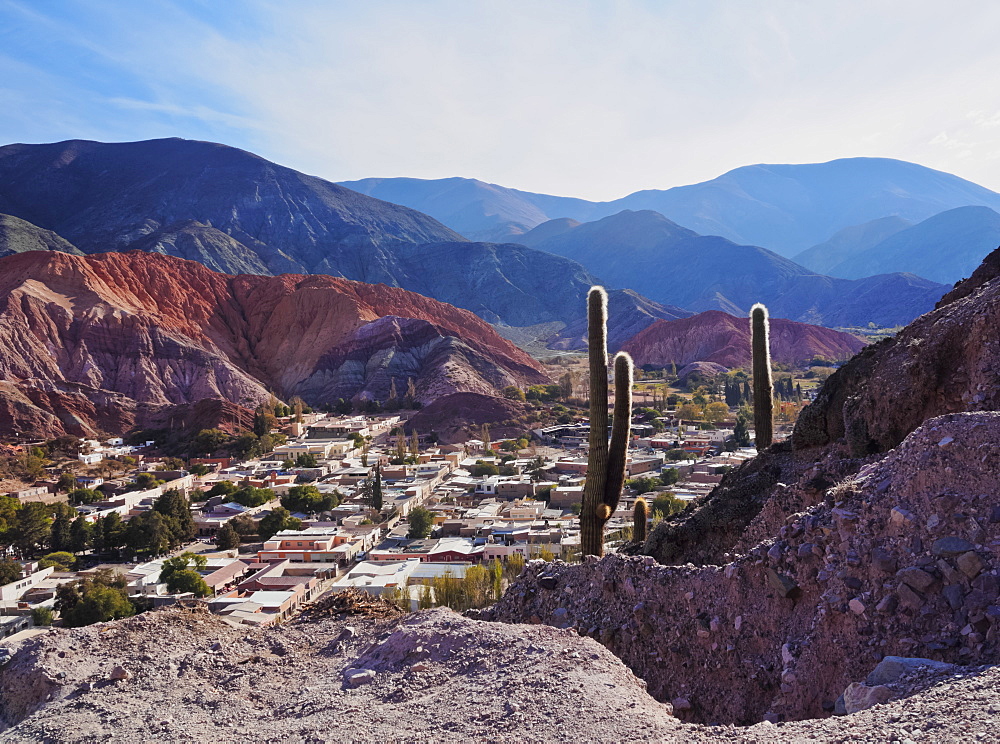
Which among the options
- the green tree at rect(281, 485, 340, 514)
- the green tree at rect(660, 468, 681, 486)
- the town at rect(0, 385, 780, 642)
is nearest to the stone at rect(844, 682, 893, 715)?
the town at rect(0, 385, 780, 642)

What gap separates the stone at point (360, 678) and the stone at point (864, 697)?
2.96 metres

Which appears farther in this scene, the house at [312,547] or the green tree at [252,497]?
the green tree at [252,497]

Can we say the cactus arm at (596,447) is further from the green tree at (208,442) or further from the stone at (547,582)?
the green tree at (208,442)

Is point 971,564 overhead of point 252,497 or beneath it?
overhead

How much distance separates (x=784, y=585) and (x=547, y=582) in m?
2.50

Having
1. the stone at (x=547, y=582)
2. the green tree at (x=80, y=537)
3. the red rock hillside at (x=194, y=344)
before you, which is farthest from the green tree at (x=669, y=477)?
the red rock hillside at (x=194, y=344)

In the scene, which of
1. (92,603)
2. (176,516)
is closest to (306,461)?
(176,516)

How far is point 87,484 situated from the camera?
1625 inches

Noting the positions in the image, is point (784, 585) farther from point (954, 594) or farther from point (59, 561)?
point (59, 561)

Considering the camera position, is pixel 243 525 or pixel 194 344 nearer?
pixel 243 525

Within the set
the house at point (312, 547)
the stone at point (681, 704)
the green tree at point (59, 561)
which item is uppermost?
the stone at point (681, 704)

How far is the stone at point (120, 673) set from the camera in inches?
221

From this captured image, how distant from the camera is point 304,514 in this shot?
115ft

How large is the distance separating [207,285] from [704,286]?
13923 centimetres
